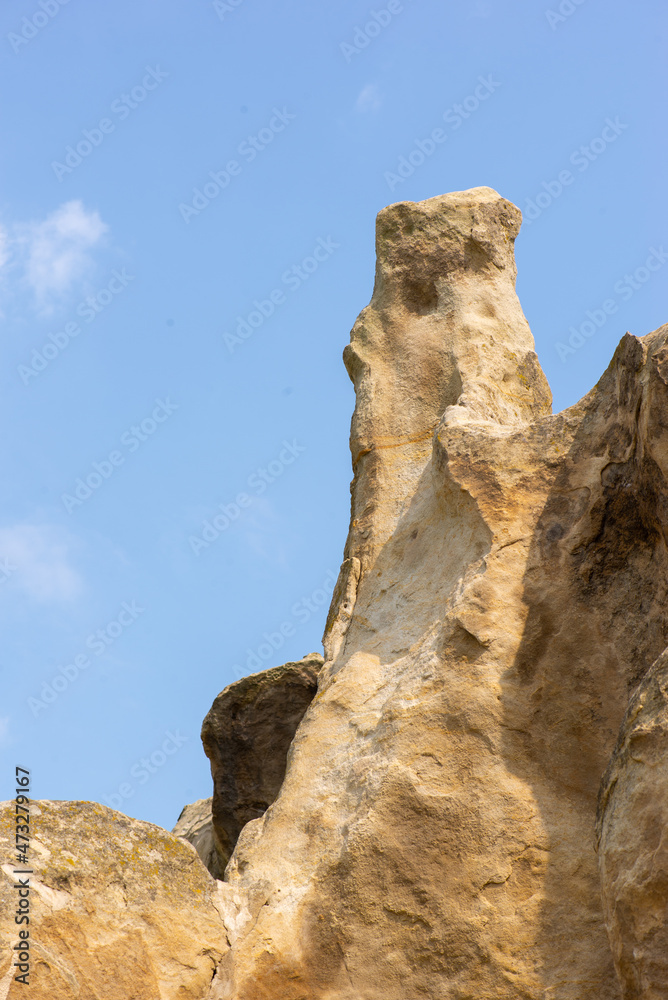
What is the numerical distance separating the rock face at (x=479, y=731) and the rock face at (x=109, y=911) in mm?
276

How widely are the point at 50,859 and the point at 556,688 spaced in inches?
130

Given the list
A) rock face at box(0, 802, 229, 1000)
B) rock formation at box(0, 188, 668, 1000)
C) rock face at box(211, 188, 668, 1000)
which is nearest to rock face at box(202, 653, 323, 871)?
rock face at box(211, 188, 668, 1000)

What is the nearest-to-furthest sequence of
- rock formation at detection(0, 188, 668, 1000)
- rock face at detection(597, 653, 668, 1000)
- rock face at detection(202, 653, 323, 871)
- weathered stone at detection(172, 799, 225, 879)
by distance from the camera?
rock face at detection(597, 653, 668, 1000)
rock formation at detection(0, 188, 668, 1000)
rock face at detection(202, 653, 323, 871)
weathered stone at detection(172, 799, 225, 879)

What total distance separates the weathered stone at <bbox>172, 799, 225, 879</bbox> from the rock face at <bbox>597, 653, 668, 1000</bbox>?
8.44m

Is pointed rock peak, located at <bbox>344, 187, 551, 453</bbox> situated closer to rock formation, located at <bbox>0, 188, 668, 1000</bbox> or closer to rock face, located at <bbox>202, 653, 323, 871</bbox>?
rock formation, located at <bbox>0, 188, 668, 1000</bbox>

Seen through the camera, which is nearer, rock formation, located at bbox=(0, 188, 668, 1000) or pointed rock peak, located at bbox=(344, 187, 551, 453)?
rock formation, located at bbox=(0, 188, 668, 1000)

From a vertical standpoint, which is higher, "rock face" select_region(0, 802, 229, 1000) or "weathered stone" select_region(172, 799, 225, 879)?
"weathered stone" select_region(172, 799, 225, 879)

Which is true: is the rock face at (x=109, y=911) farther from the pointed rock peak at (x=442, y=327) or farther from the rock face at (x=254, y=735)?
the rock face at (x=254, y=735)

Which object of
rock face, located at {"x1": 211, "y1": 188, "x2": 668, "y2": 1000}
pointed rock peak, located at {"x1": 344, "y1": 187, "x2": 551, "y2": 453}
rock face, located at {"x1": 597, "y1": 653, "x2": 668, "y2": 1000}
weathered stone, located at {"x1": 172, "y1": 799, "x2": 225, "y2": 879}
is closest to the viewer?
rock face, located at {"x1": 597, "y1": 653, "x2": 668, "y2": 1000}

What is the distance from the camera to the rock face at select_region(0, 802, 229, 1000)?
20.5ft

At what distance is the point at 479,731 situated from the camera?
22.9 ft

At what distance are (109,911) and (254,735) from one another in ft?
17.8

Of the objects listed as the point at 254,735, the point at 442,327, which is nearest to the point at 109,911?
the point at 254,735

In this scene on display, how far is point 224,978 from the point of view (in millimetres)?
6578
